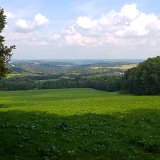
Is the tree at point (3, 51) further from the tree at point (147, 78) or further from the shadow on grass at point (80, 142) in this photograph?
the tree at point (147, 78)

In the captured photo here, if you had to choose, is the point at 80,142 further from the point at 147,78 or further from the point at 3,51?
the point at 147,78

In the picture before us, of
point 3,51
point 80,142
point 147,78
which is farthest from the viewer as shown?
point 147,78

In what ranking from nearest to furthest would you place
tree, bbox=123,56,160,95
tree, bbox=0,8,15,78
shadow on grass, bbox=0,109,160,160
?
1. shadow on grass, bbox=0,109,160,160
2. tree, bbox=0,8,15,78
3. tree, bbox=123,56,160,95

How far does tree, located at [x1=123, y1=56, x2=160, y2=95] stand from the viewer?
97875mm

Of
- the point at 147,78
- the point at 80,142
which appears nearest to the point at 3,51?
the point at 80,142

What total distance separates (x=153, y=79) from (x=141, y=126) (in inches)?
2809

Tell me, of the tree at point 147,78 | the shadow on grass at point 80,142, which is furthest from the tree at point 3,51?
the tree at point 147,78

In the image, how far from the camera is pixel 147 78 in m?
99.1

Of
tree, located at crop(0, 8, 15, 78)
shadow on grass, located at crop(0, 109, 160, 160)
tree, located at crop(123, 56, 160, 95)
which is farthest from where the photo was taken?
tree, located at crop(123, 56, 160, 95)

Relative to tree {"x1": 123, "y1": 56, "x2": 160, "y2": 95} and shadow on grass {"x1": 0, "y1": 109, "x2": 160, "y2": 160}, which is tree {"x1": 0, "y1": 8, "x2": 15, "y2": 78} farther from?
tree {"x1": 123, "y1": 56, "x2": 160, "y2": 95}

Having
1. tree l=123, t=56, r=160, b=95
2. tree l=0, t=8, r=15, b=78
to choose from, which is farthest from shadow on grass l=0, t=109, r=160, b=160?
tree l=123, t=56, r=160, b=95

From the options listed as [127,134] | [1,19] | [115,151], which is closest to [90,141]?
[115,151]

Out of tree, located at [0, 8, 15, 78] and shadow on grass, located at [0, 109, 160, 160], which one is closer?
shadow on grass, located at [0, 109, 160, 160]

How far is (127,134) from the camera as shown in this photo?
23750 millimetres
